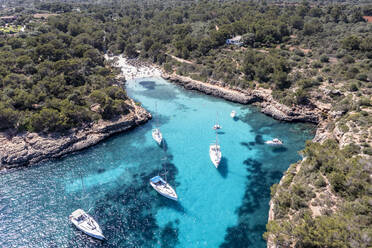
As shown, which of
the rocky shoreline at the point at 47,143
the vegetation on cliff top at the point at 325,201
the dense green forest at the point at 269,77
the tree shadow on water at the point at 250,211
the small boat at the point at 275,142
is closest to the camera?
the vegetation on cliff top at the point at 325,201

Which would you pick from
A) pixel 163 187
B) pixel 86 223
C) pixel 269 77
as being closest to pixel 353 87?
pixel 269 77

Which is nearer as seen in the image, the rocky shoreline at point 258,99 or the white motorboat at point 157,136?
the white motorboat at point 157,136

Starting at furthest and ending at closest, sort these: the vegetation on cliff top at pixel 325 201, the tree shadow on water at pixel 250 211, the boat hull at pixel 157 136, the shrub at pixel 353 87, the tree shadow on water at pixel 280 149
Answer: the shrub at pixel 353 87
the boat hull at pixel 157 136
the tree shadow on water at pixel 280 149
the tree shadow on water at pixel 250 211
the vegetation on cliff top at pixel 325 201

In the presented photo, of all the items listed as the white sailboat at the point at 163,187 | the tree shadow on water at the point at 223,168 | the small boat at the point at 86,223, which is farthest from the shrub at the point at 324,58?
the small boat at the point at 86,223

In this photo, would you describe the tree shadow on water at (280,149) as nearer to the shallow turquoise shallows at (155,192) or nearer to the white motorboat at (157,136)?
the shallow turquoise shallows at (155,192)

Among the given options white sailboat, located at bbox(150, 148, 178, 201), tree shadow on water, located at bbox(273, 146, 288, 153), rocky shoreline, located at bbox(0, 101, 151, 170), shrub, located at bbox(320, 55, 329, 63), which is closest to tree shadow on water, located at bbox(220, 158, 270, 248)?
tree shadow on water, located at bbox(273, 146, 288, 153)

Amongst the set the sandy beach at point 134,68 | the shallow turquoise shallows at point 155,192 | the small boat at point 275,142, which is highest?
the sandy beach at point 134,68

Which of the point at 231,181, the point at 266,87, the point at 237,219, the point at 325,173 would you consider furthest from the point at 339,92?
the point at 237,219

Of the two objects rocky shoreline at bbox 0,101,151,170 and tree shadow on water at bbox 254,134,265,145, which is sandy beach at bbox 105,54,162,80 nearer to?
rocky shoreline at bbox 0,101,151,170
